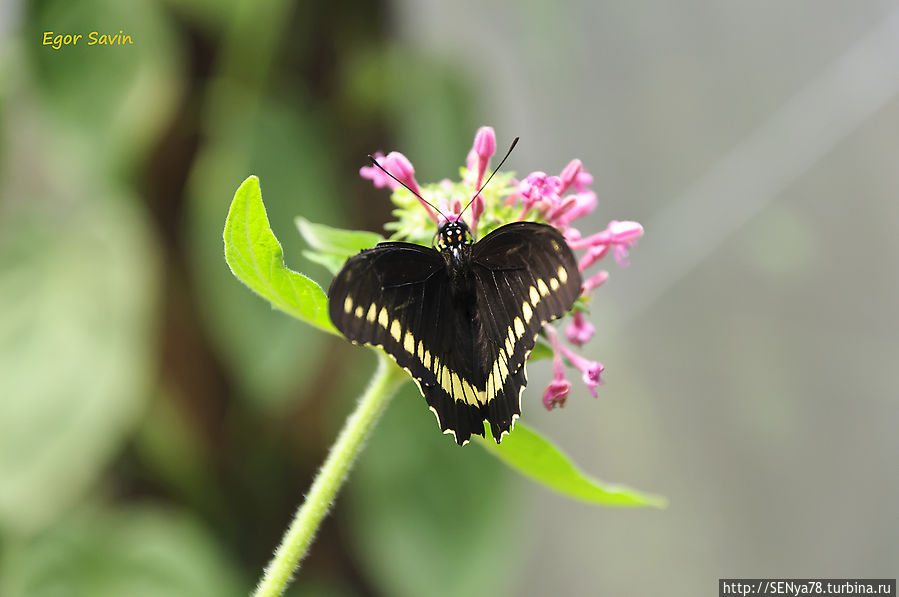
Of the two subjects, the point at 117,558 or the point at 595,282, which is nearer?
the point at 595,282

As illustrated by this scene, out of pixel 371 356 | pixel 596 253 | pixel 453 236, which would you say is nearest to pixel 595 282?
pixel 596 253

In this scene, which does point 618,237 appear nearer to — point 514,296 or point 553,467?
point 514,296

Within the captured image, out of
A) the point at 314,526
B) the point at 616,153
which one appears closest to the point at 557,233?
the point at 314,526

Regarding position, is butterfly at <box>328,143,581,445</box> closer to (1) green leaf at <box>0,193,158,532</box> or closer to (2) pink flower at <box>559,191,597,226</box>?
(2) pink flower at <box>559,191,597,226</box>

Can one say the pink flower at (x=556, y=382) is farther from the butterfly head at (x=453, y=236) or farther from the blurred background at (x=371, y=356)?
the blurred background at (x=371, y=356)

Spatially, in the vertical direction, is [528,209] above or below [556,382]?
above

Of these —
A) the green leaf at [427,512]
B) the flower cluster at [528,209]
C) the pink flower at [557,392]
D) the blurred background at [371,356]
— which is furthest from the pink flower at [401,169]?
the green leaf at [427,512]
